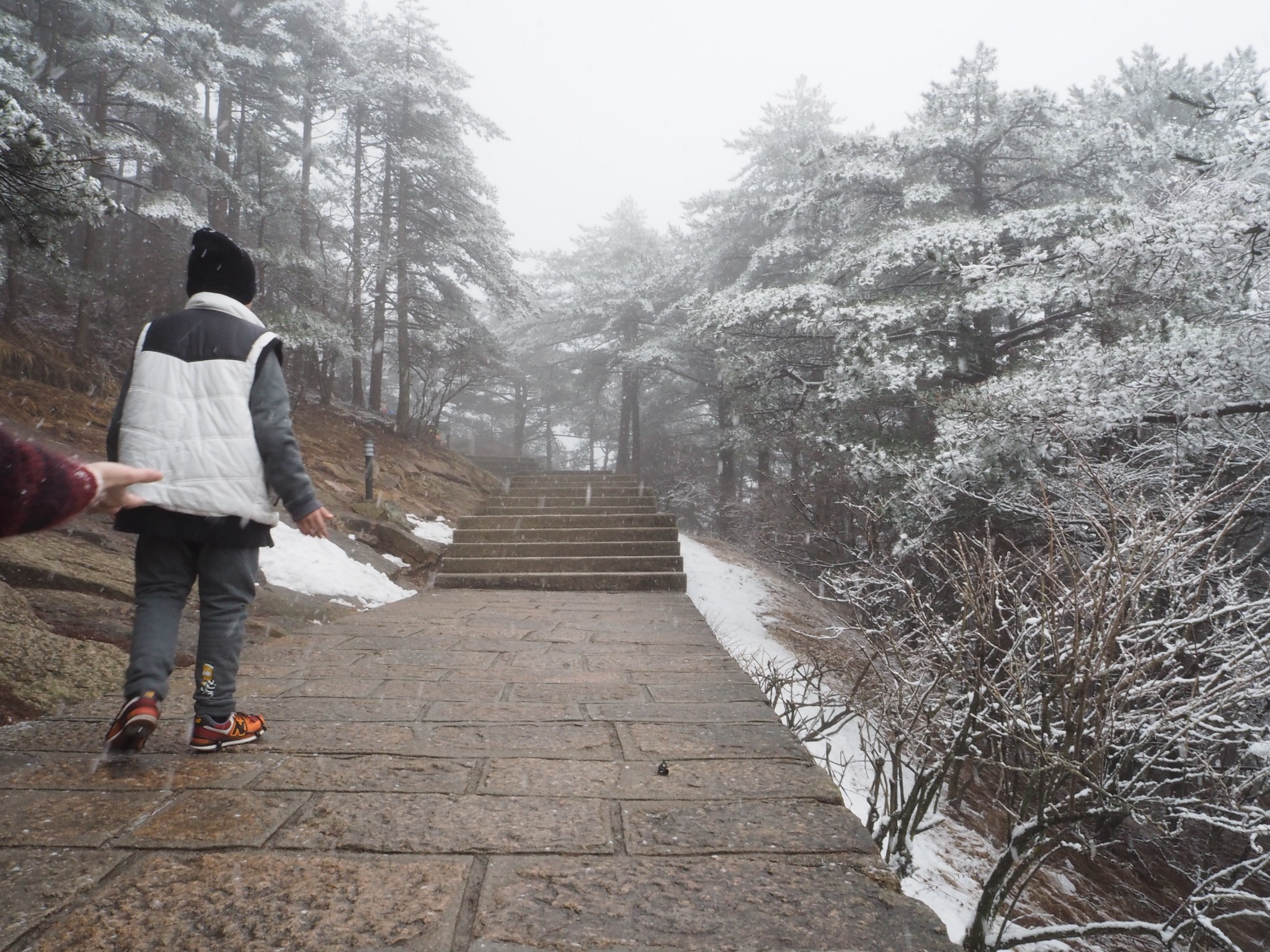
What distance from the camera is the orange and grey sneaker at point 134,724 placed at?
2033 millimetres

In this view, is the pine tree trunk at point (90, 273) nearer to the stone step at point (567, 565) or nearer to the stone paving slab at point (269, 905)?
the stone step at point (567, 565)

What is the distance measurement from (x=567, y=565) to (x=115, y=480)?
274 inches

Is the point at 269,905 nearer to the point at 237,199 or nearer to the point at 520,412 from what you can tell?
the point at 237,199

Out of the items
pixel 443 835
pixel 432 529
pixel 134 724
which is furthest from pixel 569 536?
pixel 443 835

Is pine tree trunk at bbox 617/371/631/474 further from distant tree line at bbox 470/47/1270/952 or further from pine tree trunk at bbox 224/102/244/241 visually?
pine tree trunk at bbox 224/102/244/241

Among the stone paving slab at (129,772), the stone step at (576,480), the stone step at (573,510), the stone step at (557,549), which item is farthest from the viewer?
the stone step at (576,480)

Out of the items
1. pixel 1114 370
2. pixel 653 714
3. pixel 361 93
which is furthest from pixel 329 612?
pixel 361 93

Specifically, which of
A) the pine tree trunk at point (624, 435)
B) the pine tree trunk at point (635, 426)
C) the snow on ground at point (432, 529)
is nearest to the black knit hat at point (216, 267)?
the snow on ground at point (432, 529)

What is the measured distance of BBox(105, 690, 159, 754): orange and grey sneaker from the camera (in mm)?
2033

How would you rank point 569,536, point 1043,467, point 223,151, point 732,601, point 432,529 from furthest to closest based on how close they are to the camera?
point 223,151
point 569,536
point 432,529
point 732,601
point 1043,467

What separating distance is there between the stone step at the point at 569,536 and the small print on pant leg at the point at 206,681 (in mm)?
6635

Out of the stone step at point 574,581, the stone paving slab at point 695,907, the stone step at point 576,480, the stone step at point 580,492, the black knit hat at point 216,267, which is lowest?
the stone step at point 574,581

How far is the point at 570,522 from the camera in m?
9.79

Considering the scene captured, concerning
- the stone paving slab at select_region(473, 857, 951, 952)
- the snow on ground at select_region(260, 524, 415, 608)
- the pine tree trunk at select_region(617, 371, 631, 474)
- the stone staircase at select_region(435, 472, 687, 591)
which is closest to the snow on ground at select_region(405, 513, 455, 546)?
the stone staircase at select_region(435, 472, 687, 591)
